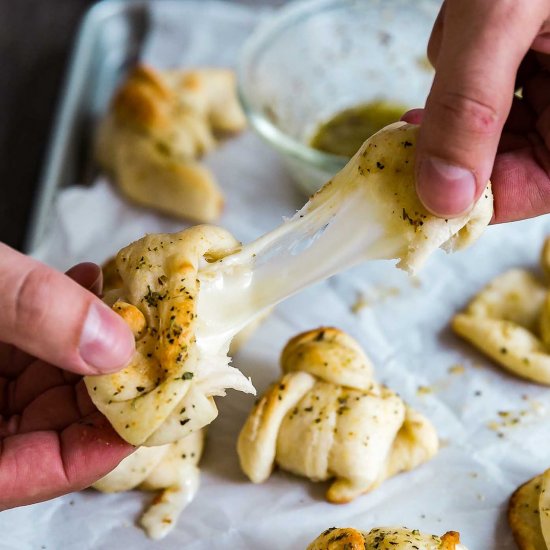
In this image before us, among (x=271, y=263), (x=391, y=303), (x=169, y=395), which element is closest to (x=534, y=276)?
(x=391, y=303)

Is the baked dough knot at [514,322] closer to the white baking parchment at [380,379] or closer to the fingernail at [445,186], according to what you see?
the white baking parchment at [380,379]

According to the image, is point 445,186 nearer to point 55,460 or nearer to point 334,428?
point 334,428

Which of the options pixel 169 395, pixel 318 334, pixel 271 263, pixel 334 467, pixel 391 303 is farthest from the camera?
pixel 391 303

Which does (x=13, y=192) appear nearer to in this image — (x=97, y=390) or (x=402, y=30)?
(x=402, y=30)

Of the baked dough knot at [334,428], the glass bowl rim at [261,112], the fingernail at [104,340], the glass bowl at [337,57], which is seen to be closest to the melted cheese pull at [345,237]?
the fingernail at [104,340]

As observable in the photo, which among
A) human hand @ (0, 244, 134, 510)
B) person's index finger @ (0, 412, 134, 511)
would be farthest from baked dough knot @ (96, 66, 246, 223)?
person's index finger @ (0, 412, 134, 511)

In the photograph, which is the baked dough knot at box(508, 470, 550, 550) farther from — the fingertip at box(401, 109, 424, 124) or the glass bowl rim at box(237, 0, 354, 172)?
the glass bowl rim at box(237, 0, 354, 172)

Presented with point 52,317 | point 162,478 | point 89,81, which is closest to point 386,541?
point 162,478
